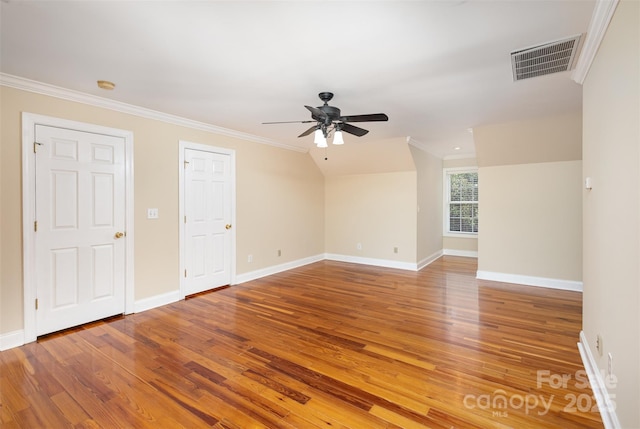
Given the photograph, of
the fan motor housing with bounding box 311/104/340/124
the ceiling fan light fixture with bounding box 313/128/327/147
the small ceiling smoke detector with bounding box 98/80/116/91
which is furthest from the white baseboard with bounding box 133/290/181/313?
the fan motor housing with bounding box 311/104/340/124

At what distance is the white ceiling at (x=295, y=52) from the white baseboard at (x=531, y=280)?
2568mm

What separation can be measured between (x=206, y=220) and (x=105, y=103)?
1860 mm

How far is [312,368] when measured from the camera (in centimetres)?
236

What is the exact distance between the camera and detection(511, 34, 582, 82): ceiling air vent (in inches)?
84.6

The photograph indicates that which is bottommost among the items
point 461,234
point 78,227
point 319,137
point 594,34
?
point 461,234

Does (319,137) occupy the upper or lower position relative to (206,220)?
upper

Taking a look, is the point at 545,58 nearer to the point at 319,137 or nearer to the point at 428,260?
the point at 319,137

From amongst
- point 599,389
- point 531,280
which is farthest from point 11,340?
point 531,280

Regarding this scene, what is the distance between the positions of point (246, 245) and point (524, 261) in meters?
4.58

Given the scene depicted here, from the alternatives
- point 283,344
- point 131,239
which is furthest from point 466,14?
point 131,239

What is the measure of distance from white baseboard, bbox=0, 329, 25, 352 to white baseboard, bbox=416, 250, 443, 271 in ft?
18.4

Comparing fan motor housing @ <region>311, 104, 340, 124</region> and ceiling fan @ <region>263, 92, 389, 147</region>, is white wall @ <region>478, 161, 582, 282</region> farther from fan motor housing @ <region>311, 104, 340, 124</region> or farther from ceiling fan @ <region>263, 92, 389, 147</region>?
fan motor housing @ <region>311, 104, 340, 124</region>

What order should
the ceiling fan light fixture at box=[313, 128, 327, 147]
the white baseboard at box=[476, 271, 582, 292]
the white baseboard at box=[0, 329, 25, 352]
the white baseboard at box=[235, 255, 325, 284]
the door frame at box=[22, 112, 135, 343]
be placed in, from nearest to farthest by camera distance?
the white baseboard at box=[0, 329, 25, 352] → the door frame at box=[22, 112, 135, 343] → the ceiling fan light fixture at box=[313, 128, 327, 147] → the white baseboard at box=[476, 271, 582, 292] → the white baseboard at box=[235, 255, 325, 284]

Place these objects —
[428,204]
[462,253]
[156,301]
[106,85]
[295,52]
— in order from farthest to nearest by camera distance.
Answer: [462,253] → [428,204] → [156,301] → [106,85] → [295,52]
